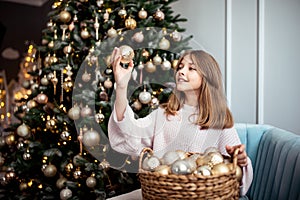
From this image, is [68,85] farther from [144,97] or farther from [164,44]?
[164,44]

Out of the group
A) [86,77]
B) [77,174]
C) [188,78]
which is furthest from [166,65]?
[77,174]

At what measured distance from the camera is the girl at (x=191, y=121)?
160 centimetres

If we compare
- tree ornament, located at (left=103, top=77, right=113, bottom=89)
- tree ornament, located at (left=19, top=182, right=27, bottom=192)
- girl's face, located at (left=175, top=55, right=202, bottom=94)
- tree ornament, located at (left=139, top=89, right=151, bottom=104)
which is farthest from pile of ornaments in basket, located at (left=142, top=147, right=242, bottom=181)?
tree ornament, located at (left=19, top=182, right=27, bottom=192)

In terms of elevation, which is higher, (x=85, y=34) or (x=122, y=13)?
(x=122, y=13)

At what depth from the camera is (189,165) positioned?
1.12 metres

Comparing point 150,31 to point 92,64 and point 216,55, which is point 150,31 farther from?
point 216,55

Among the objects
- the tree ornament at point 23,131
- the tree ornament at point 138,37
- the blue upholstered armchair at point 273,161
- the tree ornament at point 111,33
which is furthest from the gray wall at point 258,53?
the tree ornament at point 23,131

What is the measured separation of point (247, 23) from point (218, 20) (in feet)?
0.80

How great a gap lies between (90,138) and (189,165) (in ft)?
3.43

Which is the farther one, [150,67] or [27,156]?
[27,156]

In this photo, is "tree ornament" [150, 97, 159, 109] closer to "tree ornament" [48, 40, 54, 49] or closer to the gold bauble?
the gold bauble

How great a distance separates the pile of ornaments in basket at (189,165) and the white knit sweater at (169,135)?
326 millimetres

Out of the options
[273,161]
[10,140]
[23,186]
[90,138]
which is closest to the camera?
[273,161]

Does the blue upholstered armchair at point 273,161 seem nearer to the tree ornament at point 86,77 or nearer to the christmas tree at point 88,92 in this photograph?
the christmas tree at point 88,92
